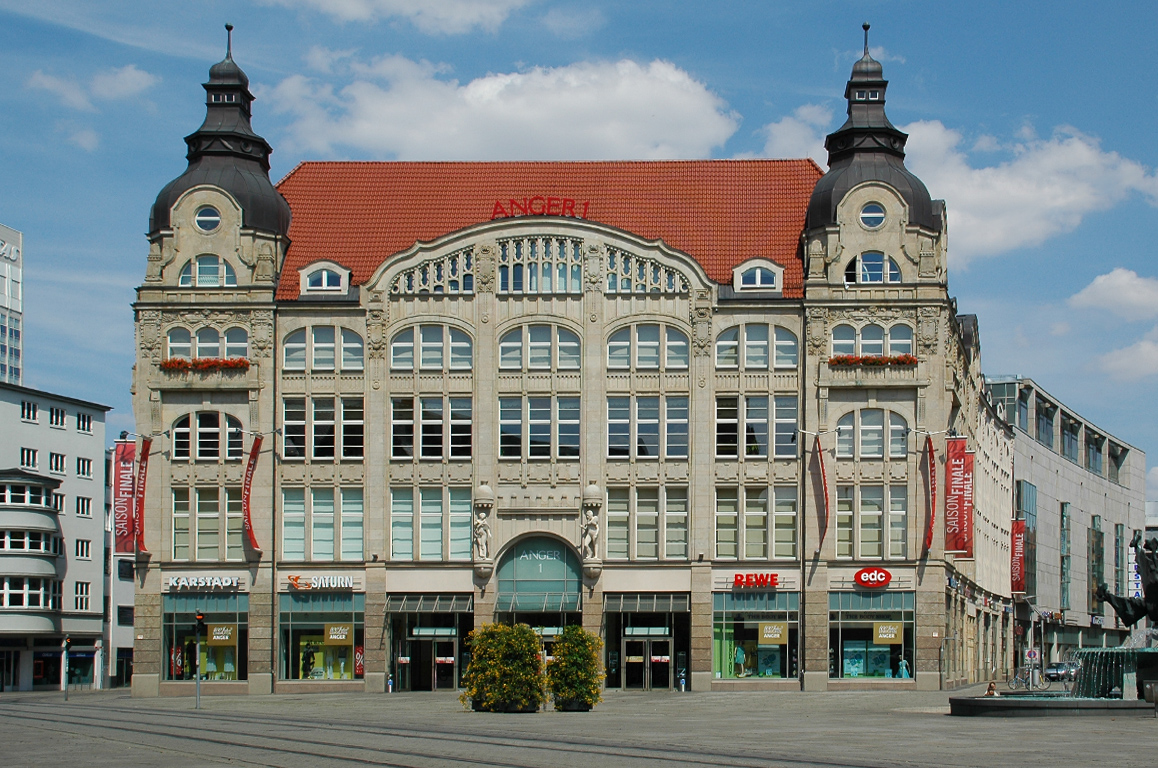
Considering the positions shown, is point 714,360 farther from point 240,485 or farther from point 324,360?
point 240,485

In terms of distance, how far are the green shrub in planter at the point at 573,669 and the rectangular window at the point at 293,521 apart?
24.7 meters

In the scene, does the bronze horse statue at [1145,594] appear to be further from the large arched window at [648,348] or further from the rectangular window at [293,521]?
the rectangular window at [293,521]

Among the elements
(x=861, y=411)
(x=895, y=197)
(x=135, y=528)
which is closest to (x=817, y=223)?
(x=895, y=197)

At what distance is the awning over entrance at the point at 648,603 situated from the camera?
220 feet

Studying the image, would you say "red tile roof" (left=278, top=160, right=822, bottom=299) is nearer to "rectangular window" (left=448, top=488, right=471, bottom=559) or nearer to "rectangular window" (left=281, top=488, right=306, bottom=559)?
"rectangular window" (left=281, top=488, right=306, bottom=559)

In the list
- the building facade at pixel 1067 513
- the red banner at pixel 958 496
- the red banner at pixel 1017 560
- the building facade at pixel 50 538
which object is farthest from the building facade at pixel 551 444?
the building facade at pixel 1067 513

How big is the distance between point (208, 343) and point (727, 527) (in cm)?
2361

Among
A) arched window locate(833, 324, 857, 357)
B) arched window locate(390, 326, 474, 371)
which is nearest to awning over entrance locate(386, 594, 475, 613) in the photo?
arched window locate(390, 326, 474, 371)

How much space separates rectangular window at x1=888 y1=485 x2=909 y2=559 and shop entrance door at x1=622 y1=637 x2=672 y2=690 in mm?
10093

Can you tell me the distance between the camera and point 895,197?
221ft

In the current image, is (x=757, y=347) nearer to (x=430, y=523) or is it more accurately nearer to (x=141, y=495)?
(x=430, y=523)

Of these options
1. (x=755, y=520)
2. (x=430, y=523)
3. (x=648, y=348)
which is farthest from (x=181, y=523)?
(x=755, y=520)

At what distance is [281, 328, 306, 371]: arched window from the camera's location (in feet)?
226

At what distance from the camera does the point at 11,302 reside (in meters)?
185
